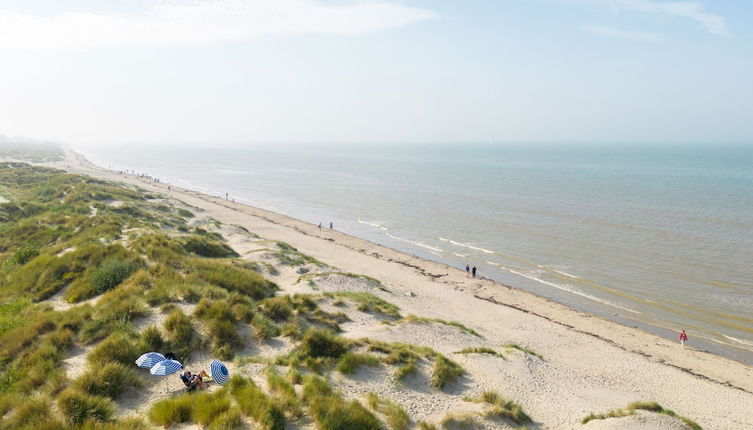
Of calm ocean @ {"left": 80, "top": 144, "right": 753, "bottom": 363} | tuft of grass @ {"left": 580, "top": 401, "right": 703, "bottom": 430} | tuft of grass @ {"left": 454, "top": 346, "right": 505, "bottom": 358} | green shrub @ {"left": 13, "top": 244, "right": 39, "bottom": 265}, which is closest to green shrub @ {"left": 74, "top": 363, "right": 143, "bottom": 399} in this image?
tuft of grass @ {"left": 454, "top": 346, "right": 505, "bottom": 358}

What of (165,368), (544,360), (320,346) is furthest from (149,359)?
(544,360)

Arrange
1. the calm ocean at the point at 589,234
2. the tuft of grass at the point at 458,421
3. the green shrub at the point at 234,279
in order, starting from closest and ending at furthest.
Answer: the tuft of grass at the point at 458,421 → the green shrub at the point at 234,279 → the calm ocean at the point at 589,234

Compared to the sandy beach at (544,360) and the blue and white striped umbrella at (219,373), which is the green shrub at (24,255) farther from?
the blue and white striped umbrella at (219,373)

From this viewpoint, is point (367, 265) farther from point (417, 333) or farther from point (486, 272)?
point (417, 333)

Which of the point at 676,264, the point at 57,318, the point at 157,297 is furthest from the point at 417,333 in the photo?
the point at 676,264

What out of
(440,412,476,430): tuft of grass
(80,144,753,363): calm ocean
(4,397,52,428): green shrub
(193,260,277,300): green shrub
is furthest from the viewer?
(80,144,753,363): calm ocean

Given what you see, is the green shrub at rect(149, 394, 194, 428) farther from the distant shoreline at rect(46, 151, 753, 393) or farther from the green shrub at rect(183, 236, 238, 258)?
the distant shoreline at rect(46, 151, 753, 393)

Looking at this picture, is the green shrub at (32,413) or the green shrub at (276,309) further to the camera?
the green shrub at (276,309)

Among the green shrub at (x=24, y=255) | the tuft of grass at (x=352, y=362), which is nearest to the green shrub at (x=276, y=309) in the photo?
the tuft of grass at (x=352, y=362)
